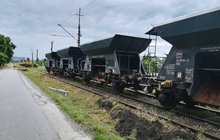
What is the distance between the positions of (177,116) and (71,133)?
462cm

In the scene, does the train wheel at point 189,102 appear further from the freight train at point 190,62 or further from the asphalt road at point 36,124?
the asphalt road at point 36,124

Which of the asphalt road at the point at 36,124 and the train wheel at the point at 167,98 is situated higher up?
the train wheel at the point at 167,98

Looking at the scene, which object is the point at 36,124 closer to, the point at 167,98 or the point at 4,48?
the point at 167,98

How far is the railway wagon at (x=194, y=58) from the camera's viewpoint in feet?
30.9

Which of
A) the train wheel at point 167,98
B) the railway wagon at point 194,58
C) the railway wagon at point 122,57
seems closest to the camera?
the railway wagon at point 194,58

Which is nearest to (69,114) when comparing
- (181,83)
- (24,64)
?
(181,83)

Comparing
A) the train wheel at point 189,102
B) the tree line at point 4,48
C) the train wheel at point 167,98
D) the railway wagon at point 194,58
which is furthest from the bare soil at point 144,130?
the tree line at point 4,48

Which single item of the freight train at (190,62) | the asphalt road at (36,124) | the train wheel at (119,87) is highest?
the freight train at (190,62)

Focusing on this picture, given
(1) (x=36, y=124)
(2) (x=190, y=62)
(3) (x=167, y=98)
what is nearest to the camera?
(1) (x=36, y=124)

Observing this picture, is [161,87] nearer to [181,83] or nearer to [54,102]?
[181,83]

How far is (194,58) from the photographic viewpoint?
1030cm

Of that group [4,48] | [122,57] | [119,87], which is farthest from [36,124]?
[4,48]

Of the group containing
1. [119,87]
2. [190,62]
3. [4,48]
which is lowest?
[119,87]

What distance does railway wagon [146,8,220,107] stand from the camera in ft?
30.9
